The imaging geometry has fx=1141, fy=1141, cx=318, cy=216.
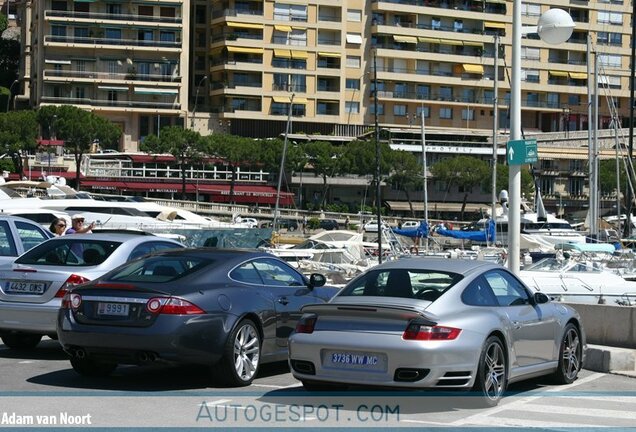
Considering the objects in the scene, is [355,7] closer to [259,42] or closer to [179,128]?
[259,42]

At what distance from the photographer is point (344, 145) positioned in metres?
98.0

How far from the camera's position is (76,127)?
3364 inches

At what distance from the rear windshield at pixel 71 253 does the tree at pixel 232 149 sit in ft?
245

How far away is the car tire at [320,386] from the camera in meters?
11.2

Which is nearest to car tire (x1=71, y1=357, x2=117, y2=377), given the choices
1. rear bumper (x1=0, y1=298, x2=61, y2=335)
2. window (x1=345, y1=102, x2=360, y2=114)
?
rear bumper (x1=0, y1=298, x2=61, y2=335)

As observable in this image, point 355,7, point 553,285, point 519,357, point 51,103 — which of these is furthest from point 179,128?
point 519,357

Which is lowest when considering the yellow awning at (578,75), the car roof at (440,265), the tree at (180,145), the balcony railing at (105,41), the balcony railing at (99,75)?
the car roof at (440,265)

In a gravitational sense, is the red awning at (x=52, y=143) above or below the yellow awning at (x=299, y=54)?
below

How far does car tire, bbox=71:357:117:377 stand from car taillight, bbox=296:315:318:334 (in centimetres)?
248

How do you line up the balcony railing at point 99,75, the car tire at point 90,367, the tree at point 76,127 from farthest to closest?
the balcony railing at point 99,75 → the tree at point 76,127 → the car tire at point 90,367

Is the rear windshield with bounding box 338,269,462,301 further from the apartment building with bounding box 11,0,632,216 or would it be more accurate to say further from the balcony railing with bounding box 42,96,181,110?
the balcony railing with bounding box 42,96,181,110

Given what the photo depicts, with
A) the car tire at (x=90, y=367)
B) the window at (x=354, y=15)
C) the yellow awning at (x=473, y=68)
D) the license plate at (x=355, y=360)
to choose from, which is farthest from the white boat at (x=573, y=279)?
the yellow awning at (x=473, y=68)

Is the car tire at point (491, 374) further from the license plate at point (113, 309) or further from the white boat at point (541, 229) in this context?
the white boat at point (541, 229)

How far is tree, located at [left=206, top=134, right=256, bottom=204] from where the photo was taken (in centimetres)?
8944
